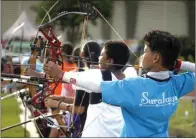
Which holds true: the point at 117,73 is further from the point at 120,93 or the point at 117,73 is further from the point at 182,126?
the point at 182,126

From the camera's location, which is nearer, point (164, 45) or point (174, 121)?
point (164, 45)

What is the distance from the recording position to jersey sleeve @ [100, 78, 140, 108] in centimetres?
283

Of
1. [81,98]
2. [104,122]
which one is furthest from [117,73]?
[81,98]

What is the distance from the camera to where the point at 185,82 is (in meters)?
3.13

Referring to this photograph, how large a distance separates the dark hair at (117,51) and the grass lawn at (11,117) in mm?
3779

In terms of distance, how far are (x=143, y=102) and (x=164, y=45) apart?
0.33 m

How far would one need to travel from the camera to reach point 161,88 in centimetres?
295

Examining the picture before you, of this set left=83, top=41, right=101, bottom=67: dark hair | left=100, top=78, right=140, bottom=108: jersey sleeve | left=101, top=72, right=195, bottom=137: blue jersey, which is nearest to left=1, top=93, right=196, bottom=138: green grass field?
left=83, top=41, right=101, bottom=67: dark hair

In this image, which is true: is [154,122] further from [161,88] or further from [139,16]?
[139,16]

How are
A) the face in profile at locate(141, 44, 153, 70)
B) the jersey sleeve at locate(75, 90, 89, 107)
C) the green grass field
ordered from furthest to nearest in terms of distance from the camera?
the green grass field → the jersey sleeve at locate(75, 90, 89, 107) → the face in profile at locate(141, 44, 153, 70)

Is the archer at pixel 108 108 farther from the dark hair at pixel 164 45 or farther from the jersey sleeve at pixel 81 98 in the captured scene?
the dark hair at pixel 164 45

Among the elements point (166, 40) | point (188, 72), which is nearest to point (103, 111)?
point (188, 72)

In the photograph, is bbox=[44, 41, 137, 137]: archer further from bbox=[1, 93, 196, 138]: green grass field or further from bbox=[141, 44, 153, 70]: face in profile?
bbox=[1, 93, 196, 138]: green grass field

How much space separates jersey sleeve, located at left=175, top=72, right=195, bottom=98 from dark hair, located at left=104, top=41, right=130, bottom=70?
2.68ft
